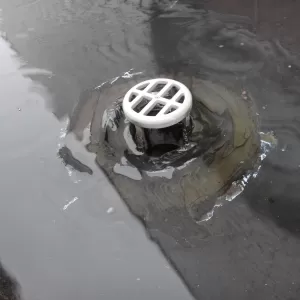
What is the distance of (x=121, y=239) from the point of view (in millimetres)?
686

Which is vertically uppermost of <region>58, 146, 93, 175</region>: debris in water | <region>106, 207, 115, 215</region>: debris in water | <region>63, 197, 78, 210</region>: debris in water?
<region>58, 146, 93, 175</region>: debris in water

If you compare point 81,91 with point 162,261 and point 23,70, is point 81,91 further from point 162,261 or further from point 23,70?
point 162,261

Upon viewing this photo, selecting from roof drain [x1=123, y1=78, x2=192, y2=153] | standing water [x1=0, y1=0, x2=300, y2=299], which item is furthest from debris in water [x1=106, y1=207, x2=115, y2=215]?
roof drain [x1=123, y1=78, x2=192, y2=153]

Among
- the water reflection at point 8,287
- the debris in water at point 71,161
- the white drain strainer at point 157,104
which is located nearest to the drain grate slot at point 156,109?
the white drain strainer at point 157,104

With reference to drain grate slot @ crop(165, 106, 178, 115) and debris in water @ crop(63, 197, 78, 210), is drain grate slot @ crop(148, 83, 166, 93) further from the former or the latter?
debris in water @ crop(63, 197, 78, 210)

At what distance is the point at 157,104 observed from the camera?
31.7 inches

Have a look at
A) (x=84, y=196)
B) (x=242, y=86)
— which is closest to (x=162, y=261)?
(x=84, y=196)

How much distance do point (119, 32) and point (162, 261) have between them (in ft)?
2.24

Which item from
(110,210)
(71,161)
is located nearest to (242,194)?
(110,210)

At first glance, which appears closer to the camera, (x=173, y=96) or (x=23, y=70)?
(x=173, y=96)

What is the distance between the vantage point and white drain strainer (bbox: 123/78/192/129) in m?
0.74

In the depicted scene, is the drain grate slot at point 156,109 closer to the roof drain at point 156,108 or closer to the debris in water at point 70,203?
the roof drain at point 156,108

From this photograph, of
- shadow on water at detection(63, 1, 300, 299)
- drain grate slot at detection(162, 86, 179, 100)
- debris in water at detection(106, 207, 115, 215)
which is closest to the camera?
shadow on water at detection(63, 1, 300, 299)

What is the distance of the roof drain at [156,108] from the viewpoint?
0.74 m
